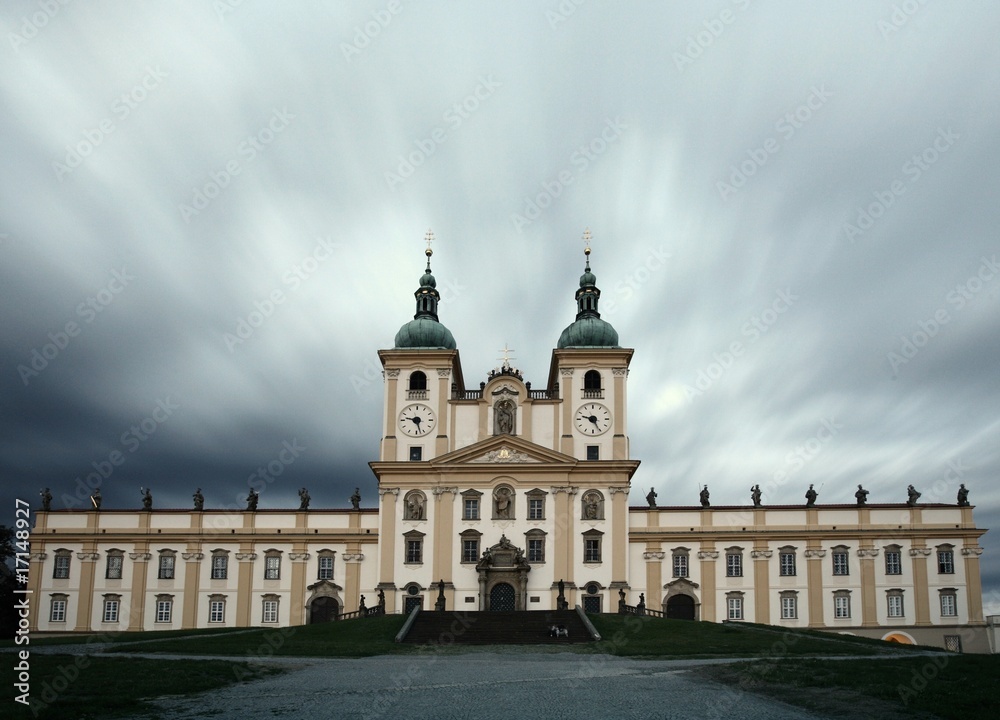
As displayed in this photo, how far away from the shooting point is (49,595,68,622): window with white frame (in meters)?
55.6

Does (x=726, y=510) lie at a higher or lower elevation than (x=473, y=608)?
higher

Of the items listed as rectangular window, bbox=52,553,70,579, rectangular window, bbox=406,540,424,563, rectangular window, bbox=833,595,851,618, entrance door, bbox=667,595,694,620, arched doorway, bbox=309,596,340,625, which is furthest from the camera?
rectangular window, bbox=52,553,70,579

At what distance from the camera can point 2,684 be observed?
16.9 m

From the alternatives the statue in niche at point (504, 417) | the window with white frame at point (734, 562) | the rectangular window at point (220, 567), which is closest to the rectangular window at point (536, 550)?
the statue in niche at point (504, 417)

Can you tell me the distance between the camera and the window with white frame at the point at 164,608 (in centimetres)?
5566

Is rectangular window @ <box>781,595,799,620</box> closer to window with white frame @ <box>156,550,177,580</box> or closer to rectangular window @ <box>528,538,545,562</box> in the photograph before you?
rectangular window @ <box>528,538,545,562</box>

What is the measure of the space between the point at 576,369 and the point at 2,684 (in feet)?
140

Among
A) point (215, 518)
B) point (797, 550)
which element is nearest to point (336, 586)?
point (215, 518)

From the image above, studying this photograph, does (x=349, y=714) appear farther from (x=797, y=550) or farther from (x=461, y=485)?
(x=797, y=550)

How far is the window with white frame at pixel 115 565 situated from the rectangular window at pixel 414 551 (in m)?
18.2

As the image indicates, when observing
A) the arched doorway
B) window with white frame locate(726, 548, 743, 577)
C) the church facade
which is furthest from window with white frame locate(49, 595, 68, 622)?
window with white frame locate(726, 548, 743, 577)

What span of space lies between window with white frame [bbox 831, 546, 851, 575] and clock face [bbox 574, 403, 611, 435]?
15.7 m

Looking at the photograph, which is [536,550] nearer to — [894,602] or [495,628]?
[495,628]

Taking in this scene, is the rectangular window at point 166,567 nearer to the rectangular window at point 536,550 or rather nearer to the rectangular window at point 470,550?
the rectangular window at point 470,550
